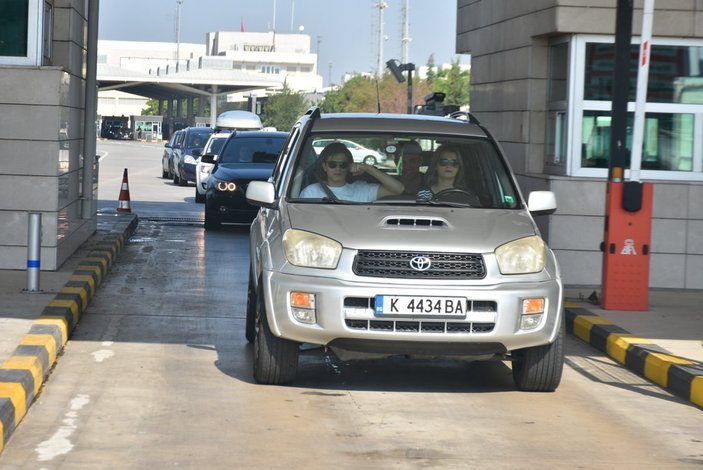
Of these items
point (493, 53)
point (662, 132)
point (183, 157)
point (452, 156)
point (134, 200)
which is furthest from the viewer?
point (183, 157)

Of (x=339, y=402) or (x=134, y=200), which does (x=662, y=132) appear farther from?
(x=134, y=200)

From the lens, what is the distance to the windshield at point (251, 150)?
21500 mm

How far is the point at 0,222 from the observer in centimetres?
1280

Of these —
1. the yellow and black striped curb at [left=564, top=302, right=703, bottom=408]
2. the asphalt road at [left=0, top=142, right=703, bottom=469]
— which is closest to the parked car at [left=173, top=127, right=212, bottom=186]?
the asphalt road at [left=0, top=142, right=703, bottom=469]

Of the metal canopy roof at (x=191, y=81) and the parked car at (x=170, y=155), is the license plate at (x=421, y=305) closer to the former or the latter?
the parked car at (x=170, y=155)

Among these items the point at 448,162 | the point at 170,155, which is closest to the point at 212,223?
the point at 448,162

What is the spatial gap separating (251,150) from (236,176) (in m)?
1.51

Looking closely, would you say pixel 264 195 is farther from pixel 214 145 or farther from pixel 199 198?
pixel 214 145

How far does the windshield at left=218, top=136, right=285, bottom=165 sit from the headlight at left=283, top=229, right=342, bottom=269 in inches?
523

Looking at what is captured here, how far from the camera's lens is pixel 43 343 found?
341 inches

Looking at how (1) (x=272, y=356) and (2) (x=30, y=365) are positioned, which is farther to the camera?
(1) (x=272, y=356)

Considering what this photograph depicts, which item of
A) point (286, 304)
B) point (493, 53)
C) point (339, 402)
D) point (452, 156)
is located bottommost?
point (339, 402)

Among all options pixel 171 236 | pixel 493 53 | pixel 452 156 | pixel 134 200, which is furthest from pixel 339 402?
pixel 134 200

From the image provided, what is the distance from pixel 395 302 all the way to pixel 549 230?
583 centimetres
